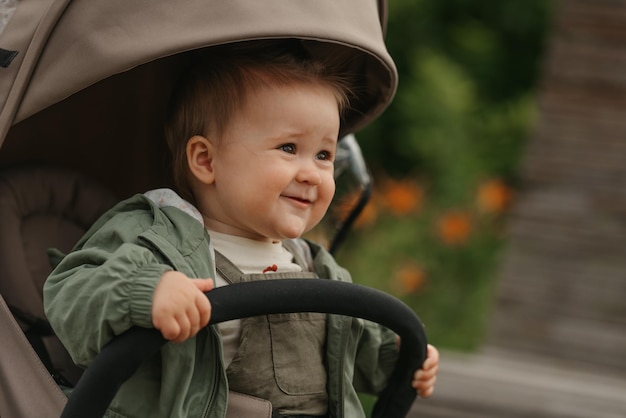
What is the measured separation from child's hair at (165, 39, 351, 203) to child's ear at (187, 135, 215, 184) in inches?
0.8

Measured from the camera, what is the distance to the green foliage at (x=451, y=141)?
5352mm

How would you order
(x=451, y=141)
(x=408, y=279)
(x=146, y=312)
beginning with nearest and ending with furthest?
(x=146, y=312) → (x=408, y=279) → (x=451, y=141)

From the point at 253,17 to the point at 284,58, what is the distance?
242 mm

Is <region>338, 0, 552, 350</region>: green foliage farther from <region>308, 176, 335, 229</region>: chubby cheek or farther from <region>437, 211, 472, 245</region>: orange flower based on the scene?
<region>308, 176, 335, 229</region>: chubby cheek

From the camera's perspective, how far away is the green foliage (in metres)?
5.35

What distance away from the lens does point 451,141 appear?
5707 millimetres

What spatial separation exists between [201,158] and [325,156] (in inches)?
10.1

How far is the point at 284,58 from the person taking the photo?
2176 millimetres

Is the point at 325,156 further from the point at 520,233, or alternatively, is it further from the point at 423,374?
the point at 520,233

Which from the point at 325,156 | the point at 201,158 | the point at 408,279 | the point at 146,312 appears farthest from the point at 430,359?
the point at 408,279

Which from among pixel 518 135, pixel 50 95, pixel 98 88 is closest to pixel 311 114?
pixel 50 95

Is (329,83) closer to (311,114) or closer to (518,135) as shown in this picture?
(311,114)

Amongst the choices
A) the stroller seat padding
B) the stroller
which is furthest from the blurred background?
the stroller seat padding

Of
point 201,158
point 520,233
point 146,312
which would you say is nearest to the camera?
point 146,312
